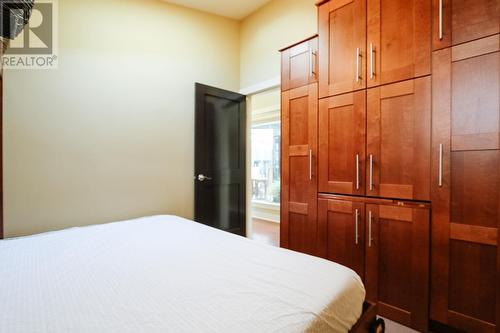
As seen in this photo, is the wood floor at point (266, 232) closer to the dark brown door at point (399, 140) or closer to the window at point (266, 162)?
the window at point (266, 162)

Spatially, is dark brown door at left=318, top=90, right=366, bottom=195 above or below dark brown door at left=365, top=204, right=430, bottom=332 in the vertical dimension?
above

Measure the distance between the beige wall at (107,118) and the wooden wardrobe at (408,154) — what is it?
1.50 metres

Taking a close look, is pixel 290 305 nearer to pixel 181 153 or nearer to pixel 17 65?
pixel 181 153

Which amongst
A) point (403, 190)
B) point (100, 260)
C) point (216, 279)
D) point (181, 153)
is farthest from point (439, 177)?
point (181, 153)

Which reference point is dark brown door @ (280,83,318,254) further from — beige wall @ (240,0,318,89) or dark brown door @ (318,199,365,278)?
beige wall @ (240,0,318,89)

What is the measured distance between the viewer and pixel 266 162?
19.0ft

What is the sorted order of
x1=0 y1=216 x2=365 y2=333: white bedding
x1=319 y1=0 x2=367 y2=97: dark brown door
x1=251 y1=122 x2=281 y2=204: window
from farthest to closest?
x1=251 y1=122 x2=281 y2=204: window
x1=319 y1=0 x2=367 y2=97: dark brown door
x1=0 y1=216 x2=365 y2=333: white bedding

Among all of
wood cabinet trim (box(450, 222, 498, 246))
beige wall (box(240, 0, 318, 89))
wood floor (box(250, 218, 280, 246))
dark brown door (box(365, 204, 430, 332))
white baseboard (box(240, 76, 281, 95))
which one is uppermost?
beige wall (box(240, 0, 318, 89))

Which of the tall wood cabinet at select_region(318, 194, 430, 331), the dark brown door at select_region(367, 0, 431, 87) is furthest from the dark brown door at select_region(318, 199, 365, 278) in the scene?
the dark brown door at select_region(367, 0, 431, 87)

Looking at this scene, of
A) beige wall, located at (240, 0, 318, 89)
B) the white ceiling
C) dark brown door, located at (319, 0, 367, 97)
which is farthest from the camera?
the white ceiling

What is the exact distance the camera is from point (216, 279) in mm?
1032

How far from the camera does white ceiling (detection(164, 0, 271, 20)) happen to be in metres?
3.00

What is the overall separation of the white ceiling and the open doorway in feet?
6.32

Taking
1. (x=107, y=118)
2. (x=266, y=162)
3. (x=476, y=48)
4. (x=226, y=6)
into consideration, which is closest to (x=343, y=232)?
(x=476, y=48)
